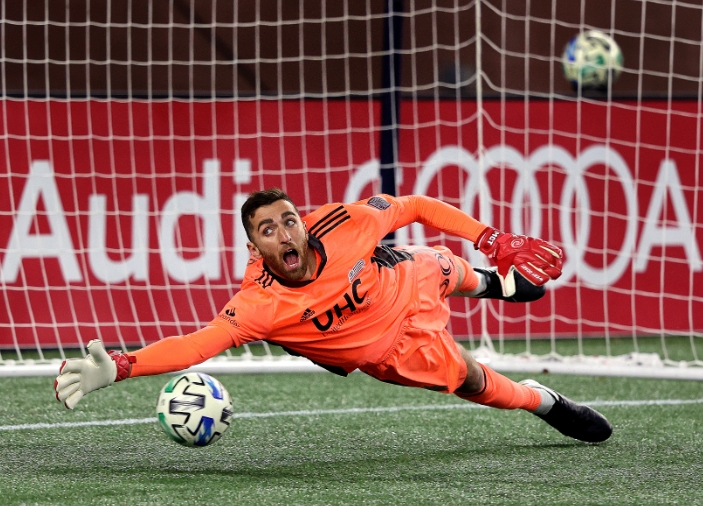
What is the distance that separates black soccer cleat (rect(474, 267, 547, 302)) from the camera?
15.6ft

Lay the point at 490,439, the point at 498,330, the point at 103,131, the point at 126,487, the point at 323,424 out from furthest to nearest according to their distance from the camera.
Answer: the point at 498,330 → the point at 103,131 → the point at 323,424 → the point at 490,439 → the point at 126,487

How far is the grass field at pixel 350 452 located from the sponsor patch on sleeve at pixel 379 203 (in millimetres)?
981

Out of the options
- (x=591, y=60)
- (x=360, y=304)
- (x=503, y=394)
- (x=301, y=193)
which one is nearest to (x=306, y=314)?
(x=360, y=304)

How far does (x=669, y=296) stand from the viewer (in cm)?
855

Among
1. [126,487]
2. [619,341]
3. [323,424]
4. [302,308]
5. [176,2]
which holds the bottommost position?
[619,341]

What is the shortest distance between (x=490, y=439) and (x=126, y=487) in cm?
172

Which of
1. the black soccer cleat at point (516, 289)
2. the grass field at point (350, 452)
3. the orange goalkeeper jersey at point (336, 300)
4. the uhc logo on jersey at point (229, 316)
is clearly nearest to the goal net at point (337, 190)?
the grass field at point (350, 452)

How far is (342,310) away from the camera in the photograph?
4.31 metres

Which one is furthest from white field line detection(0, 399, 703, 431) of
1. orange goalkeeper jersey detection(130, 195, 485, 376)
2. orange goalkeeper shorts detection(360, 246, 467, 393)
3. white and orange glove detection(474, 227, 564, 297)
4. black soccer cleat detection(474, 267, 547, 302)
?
white and orange glove detection(474, 227, 564, 297)

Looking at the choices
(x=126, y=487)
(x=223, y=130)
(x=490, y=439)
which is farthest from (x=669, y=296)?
(x=126, y=487)

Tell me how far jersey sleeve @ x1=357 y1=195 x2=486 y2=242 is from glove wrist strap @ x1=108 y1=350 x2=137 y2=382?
1090 mm

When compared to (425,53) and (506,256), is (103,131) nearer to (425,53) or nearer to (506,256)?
(506,256)

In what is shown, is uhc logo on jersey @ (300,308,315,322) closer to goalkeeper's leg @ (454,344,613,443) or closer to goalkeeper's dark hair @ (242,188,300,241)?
goalkeeper's dark hair @ (242,188,300,241)

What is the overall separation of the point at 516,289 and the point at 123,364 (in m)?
1.68
